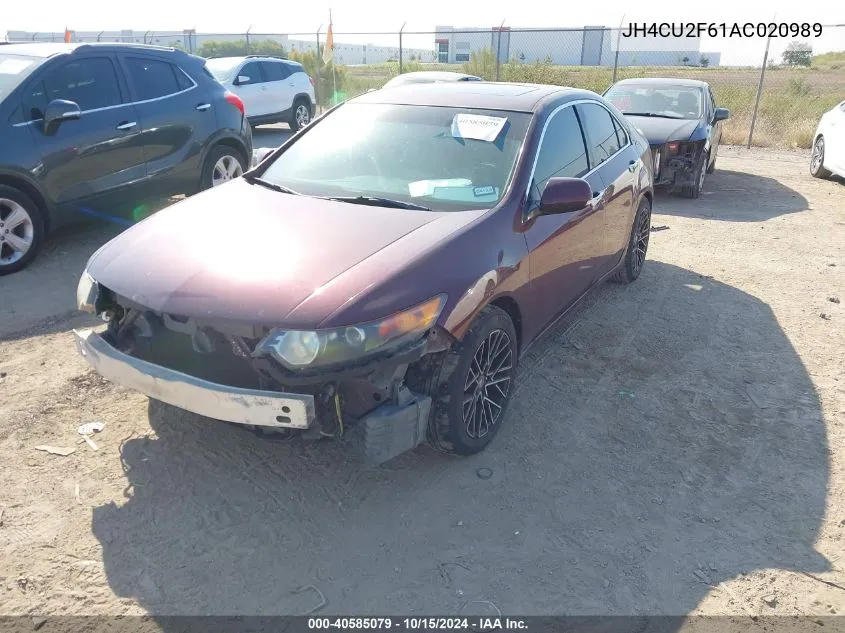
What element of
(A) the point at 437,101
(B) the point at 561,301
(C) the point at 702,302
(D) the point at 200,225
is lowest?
(C) the point at 702,302

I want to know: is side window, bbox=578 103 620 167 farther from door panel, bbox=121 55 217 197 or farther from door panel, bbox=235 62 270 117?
door panel, bbox=235 62 270 117

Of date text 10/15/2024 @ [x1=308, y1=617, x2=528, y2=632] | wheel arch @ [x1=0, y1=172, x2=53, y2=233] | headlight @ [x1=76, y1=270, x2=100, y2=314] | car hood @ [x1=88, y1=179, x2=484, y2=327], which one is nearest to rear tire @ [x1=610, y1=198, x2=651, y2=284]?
car hood @ [x1=88, y1=179, x2=484, y2=327]

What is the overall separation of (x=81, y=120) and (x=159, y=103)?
2.95 ft

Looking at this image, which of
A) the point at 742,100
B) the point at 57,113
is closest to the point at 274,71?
the point at 57,113

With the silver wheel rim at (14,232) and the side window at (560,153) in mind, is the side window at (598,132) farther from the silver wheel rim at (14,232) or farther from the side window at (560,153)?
the silver wheel rim at (14,232)

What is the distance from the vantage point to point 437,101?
4.07 metres

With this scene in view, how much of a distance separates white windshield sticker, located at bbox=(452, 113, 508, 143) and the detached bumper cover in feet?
6.46

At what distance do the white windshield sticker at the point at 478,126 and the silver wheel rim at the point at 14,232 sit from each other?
147 inches

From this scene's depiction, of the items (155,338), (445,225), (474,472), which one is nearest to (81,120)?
(155,338)

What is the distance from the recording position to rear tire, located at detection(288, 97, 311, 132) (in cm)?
1520

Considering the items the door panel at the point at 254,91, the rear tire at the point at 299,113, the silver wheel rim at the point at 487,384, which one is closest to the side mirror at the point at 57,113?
the silver wheel rim at the point at 487,384

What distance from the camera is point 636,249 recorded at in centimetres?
573

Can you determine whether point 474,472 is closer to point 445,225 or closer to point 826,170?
point 445,225

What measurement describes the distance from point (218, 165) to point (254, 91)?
25.0ft
